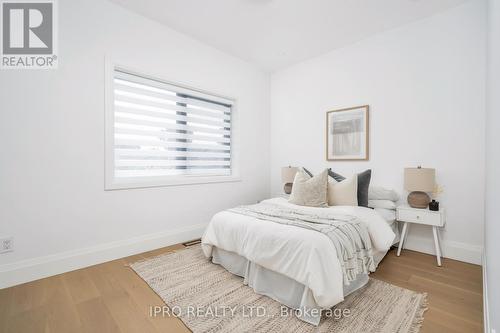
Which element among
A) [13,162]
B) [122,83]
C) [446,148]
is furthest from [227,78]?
[446,148]

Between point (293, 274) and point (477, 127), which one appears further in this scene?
point (477, 127)

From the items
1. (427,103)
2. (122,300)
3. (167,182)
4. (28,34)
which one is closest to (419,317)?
(122,300)

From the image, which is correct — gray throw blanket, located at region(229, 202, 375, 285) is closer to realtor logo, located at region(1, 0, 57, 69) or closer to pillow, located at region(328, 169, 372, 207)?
pillow, located at region(328, 169, 372, 207)

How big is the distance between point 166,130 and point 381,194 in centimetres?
294

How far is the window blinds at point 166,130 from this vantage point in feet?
8.98

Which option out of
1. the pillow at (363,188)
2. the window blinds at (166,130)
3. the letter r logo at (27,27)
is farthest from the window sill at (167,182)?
the pillow at (363,188)

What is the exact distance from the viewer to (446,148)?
2.59 metres

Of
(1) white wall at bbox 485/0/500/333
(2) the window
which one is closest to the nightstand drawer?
(1) white wall at bbox 485/0/500/333

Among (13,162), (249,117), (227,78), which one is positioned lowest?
(13,162)

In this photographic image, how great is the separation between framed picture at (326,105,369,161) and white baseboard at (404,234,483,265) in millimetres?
1185

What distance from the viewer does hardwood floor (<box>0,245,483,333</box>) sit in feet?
4.99

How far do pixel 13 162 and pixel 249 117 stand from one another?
120 inches

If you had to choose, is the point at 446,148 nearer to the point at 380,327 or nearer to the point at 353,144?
the point at 353,144

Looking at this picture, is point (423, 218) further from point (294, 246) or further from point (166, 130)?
point (166, 130)
